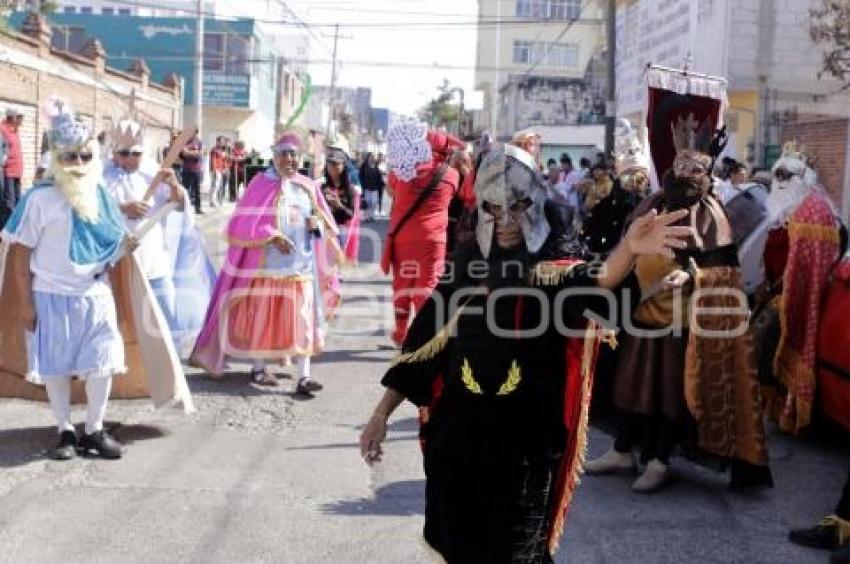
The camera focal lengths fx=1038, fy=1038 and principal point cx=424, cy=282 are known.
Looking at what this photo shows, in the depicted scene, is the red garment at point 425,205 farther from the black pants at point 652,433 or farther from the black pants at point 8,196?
the black pants at point 8,196

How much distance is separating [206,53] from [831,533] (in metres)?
45.6

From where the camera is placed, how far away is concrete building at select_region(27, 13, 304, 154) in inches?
1820

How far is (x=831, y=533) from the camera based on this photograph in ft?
15.9

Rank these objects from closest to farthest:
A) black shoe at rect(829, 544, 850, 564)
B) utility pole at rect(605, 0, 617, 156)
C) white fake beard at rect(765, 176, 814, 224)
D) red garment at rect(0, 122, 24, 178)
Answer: black shoe at rect(829, 544, 850, 564)
white fake beard at rect(765, 176, 814, 224)
red garment at rect(0, 122, 24, 178)
utility pole at rect(605, 0, 617, 156)

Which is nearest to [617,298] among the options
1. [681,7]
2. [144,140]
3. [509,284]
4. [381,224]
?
[509,284]

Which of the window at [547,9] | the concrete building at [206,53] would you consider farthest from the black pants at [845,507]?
the window at [547,9]

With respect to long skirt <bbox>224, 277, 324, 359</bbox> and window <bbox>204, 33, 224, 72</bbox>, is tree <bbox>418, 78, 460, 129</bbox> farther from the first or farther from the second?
long skirt <bbox>224, 277, 324, 359</bbox>

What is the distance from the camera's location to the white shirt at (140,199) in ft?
22.4

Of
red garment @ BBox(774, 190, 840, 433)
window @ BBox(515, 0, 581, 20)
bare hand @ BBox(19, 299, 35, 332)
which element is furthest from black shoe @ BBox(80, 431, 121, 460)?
window @ BBox(515, 0, 581, 20)

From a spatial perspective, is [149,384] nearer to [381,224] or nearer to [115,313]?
[115,313]

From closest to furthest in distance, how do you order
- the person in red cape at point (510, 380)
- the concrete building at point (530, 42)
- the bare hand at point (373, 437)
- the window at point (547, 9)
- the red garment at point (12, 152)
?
the person in red cape at point (510, 380) → the bare hand at point (373, 437) → the red garment at point (12, 152) → the concrete building at point (530, 42) → the window at point (547, 9)

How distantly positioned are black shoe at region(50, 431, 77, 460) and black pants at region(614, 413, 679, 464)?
307 centimetres

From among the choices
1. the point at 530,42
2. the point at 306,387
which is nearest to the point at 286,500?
the point at 306,387

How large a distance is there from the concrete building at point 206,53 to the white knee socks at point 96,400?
4017 cm
